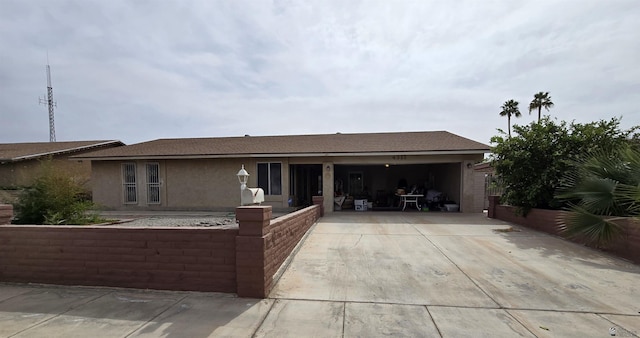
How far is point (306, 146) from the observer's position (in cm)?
1420

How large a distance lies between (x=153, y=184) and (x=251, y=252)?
1293 cm

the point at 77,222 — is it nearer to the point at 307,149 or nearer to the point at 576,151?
the point at 307,149

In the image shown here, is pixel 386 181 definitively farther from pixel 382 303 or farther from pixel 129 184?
pixel 382 303

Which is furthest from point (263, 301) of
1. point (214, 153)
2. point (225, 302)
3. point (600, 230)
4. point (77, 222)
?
point (214, 153)

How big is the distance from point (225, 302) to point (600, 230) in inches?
240

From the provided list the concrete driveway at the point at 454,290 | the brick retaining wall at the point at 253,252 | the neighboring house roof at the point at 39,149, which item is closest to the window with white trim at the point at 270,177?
the concrete driveway at the point at 454,290

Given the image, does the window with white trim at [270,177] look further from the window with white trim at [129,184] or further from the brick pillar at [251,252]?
the brick pillar at [251,252]

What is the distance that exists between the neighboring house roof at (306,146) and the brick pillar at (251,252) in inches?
358

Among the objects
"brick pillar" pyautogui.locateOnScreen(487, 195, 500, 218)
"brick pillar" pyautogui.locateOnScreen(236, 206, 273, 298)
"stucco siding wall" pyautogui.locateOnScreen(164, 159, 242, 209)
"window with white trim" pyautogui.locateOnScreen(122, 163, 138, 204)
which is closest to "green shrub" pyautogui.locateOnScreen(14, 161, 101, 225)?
"stucco siding wall" pyautogui.locateOnScreen(164, 159, 242, 209)

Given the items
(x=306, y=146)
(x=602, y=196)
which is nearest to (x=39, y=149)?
(x=306, y=146)

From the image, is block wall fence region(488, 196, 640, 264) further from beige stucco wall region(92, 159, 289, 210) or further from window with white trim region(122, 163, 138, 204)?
window with white trim region(122, 163, 138, 204)

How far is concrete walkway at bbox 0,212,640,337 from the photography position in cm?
310

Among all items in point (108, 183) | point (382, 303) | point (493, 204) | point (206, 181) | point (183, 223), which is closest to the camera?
point (382, 303)

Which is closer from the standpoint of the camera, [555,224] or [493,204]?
[555,224]
